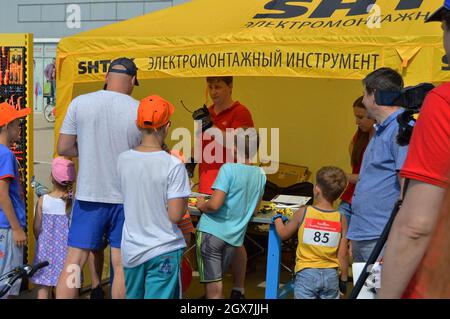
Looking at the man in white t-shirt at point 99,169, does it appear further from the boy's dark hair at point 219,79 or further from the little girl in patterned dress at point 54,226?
the boy's dark hair at point 219,79

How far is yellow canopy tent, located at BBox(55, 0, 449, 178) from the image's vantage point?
396cm

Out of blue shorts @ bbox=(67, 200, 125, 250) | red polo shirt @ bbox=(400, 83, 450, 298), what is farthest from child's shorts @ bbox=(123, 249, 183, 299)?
red polo shirt @ bbox=(400, 83, 450, 298)

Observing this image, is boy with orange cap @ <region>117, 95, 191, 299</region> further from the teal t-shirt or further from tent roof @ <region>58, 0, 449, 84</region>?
tent roof @ <region>58, 0, 449, 84</region>

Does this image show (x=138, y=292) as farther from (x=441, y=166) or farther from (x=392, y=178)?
(x=441, y=166)

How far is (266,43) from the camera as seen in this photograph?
436 cm

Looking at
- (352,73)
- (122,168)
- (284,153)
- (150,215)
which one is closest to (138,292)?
(150,215)

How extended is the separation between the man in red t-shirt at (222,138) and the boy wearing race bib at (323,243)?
2.71 ft

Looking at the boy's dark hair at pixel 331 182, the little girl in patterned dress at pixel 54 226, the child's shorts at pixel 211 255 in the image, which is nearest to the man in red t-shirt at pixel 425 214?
the boy's dark hair at pixel 331 182

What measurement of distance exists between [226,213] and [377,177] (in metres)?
1.34

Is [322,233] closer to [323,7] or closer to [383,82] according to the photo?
[383,82]

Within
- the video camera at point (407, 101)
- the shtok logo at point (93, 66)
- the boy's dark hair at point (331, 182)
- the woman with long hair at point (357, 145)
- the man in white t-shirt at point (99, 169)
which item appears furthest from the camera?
the woman with long hair at point (357, 145)

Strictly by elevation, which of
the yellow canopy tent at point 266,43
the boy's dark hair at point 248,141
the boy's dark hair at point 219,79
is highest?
the yellow canopy tent at point 266,43

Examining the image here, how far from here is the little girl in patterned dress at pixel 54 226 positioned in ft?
14.5

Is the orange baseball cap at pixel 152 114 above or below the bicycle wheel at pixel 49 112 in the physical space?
above
